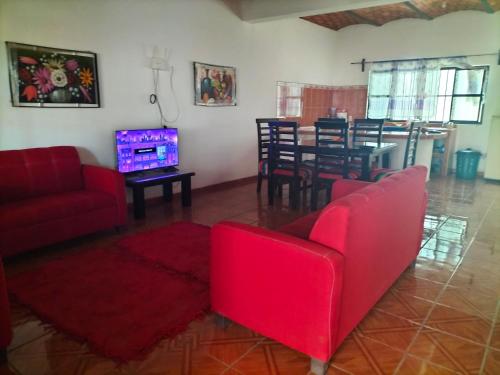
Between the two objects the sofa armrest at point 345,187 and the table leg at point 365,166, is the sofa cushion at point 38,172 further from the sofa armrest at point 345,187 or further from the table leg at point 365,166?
the table leg at point 365,166

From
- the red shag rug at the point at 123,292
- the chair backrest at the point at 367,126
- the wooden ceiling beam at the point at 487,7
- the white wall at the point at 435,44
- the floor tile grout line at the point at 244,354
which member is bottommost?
the floor tile grout line at the point at 244,354

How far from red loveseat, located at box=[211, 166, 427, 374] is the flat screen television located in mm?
2491

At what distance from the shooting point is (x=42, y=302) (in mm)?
2346

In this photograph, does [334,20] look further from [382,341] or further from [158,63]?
[382,341]

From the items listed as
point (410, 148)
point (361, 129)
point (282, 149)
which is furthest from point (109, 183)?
point (410, 148)

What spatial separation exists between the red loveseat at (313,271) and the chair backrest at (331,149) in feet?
6.35

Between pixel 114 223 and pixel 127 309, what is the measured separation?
1.44 metres

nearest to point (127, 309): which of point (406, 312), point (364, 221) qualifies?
point (364, 221)

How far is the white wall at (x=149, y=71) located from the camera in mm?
3447

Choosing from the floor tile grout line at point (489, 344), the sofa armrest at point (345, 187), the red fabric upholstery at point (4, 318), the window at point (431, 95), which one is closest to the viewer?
the red fabric upholstery at point (4, 318)

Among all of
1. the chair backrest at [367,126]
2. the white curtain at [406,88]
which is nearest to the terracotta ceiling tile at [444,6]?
the white curtain at [406,88]

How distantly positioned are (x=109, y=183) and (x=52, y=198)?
0.50 metres

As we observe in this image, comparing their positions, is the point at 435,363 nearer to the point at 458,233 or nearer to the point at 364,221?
the point at 364,221

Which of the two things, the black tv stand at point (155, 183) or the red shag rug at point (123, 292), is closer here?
the red shag rug at point (123, 292)
